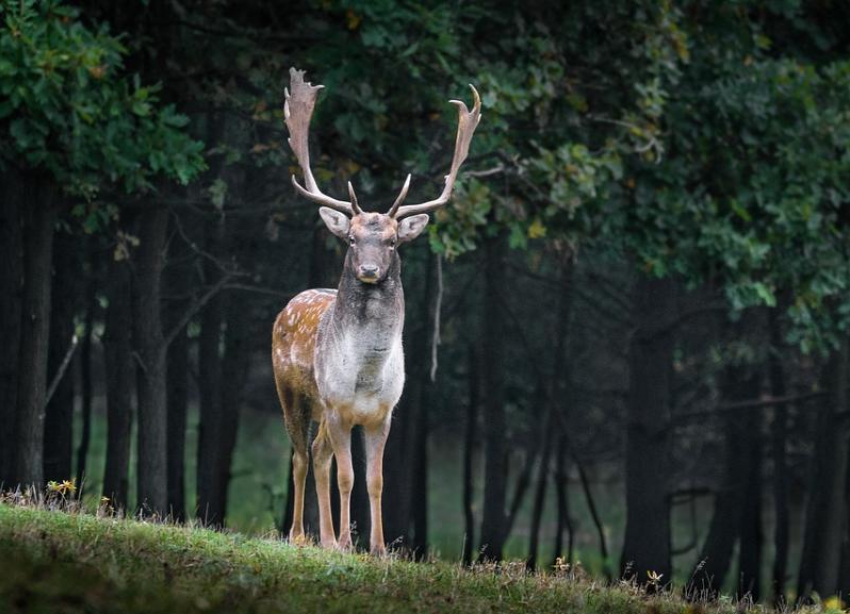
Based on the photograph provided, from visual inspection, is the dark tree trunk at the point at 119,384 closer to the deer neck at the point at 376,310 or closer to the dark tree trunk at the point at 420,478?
the dark tree trunk at the point at 420,478

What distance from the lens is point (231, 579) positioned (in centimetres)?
870

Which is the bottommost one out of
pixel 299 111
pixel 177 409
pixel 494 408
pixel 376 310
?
pixel 177 409

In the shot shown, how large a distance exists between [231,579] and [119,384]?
1024 centimetres

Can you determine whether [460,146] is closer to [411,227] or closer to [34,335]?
[411,227]

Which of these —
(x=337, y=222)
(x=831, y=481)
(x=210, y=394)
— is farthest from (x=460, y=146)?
(x=831, y=481)

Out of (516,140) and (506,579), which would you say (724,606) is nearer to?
(506,579)

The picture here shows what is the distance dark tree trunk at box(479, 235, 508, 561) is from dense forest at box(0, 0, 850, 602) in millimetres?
43

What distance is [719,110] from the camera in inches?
697

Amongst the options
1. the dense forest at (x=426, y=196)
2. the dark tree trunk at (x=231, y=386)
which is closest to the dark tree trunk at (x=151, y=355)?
the dense forest at (x=426, y=196)

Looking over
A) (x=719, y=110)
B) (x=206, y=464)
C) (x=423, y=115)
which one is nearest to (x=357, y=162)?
(x=423, y=115)

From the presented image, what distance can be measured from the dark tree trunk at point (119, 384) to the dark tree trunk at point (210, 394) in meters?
1.10

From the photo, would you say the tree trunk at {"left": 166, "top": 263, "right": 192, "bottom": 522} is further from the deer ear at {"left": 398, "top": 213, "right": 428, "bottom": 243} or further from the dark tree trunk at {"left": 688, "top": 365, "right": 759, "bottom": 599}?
the deer ear at {"left": 398, "top": 213, "right": 428, "bottom": 243}

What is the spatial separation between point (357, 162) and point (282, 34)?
1394 mm

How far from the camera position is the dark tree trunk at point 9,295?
16.1 metres
